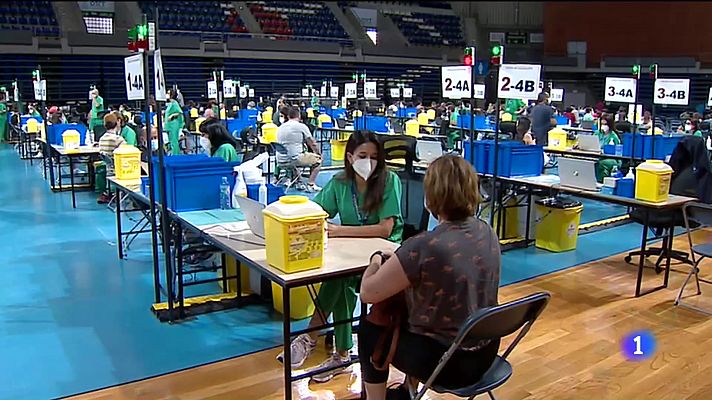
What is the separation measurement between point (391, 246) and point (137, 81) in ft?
5.98

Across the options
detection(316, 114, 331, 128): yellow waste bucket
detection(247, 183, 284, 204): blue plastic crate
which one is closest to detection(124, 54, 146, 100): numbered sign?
detection(247, 183, 284, 204): blue plastic crate

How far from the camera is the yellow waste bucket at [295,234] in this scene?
2.22 metres

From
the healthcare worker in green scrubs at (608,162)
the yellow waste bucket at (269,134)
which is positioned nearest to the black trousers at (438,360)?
the healthcare worker in green scrubs at (608,162)

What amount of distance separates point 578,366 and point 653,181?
4.88 feet

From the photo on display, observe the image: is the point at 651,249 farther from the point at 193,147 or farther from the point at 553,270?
the point at 193,147

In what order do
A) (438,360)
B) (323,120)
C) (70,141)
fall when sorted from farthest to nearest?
1. (323,120)
2. (70,141)
3. (438,360)

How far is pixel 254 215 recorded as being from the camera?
108 inches

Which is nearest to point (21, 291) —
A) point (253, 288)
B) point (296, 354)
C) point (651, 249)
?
point (253, 288)

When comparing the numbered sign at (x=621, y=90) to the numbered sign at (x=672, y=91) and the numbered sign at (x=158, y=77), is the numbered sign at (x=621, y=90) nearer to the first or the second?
the numbered sign at (x=672, y=91)

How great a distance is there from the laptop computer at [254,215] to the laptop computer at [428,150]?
356cm

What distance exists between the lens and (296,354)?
292 centimetres

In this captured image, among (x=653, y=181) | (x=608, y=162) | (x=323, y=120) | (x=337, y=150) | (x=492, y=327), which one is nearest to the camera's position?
(x=492, y=327)

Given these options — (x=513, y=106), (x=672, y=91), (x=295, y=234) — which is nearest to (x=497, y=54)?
(x=295, y=234)

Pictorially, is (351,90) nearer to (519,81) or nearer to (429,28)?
(519,81)
